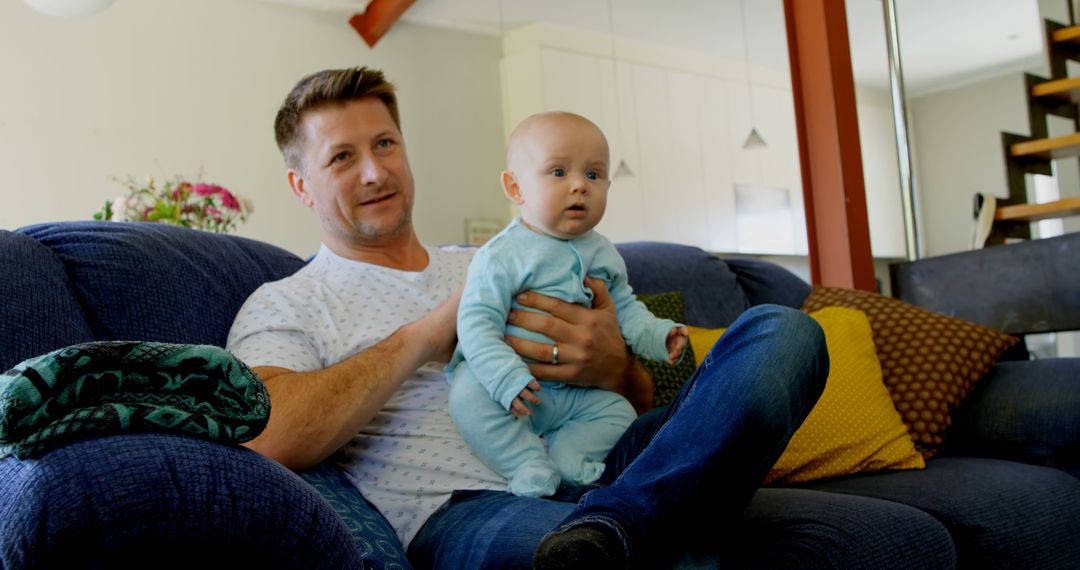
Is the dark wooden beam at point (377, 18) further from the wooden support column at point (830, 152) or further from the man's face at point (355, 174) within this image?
the man's face at point (355, 174)

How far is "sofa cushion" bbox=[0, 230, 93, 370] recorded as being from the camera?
1.35 metres

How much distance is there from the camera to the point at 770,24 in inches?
300

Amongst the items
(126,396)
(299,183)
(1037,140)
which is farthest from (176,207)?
(1037,140)

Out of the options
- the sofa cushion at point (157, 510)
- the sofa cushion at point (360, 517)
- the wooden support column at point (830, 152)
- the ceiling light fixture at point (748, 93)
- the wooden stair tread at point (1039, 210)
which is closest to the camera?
the sofa cushion at point (157, 510)

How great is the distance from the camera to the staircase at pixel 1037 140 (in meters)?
4.04

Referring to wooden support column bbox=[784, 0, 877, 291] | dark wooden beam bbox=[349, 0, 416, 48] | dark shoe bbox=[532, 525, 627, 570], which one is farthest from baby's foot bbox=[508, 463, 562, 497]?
dark wooden beam bbox=[349, 0, 416, 48]

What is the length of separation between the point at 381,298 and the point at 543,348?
347mm

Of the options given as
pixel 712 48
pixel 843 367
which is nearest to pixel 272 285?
pixel 843 367

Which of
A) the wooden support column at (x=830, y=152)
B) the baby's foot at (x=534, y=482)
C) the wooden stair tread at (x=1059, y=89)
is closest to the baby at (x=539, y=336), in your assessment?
the baby's foot at (x=534, y=482)

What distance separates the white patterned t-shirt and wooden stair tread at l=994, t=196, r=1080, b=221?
9.64 feet

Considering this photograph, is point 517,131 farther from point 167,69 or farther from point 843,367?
point 167,69

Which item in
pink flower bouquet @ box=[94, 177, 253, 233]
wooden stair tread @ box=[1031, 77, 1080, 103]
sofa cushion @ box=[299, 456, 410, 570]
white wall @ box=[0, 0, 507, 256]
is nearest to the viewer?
sofa cushion @ box=[299, 456, 410, 570]

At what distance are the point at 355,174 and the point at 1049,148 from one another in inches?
123

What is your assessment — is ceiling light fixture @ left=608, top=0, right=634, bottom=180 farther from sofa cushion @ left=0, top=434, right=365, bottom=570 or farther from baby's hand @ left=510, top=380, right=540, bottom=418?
sofa cushion @ left=0, top=434, right=365, bottom=570
